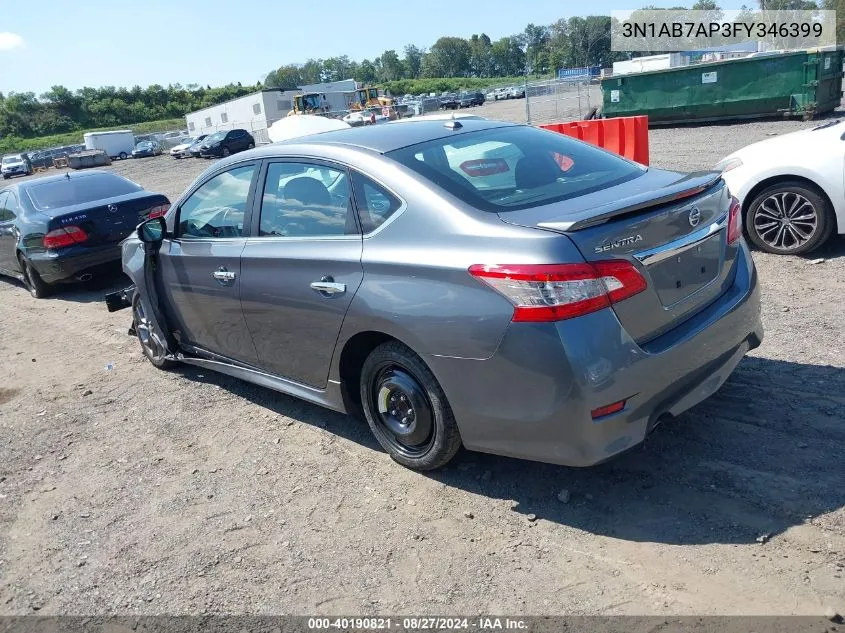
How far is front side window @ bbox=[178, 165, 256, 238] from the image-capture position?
4406 mm

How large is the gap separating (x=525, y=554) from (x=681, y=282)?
4.65 ft

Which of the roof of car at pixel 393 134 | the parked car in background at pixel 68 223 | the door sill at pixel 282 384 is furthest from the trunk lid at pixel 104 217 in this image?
the roof of car at pixel 393 134

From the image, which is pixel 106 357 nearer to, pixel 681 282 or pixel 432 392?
pixel 432 392

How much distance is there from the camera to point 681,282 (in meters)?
3.20

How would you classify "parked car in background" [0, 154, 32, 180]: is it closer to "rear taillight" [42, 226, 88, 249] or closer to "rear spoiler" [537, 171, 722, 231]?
"rear taillight" [42, 226, 88, 249]

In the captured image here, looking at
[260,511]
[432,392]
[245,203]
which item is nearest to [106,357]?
[245,203]

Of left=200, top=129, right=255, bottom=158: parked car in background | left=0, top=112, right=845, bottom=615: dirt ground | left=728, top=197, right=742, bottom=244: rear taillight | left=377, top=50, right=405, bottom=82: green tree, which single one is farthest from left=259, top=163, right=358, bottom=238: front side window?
left=377, top=50, right=405, bottom=82: green tree

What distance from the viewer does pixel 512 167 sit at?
12.4 feet

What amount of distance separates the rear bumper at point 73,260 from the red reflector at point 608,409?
7.61m

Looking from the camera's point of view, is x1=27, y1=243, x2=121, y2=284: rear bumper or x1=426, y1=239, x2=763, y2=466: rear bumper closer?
x1=426, y1=239, x2=763, y2=466: rear bumper

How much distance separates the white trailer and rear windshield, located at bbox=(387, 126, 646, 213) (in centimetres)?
6120

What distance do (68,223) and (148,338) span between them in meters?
3.60

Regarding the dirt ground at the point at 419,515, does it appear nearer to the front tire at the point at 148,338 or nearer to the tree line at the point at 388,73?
the front tire at the point at 148,338

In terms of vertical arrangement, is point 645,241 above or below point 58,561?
above
